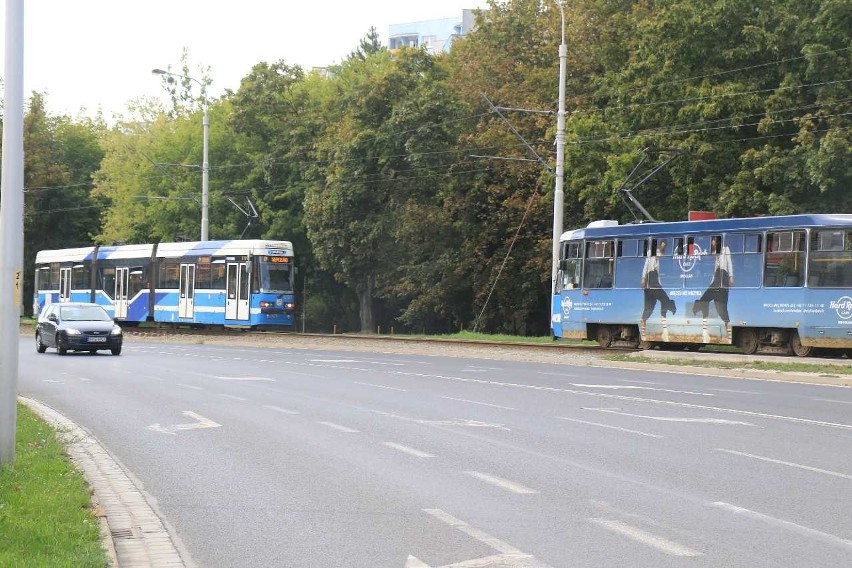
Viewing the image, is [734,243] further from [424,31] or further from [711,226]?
[424,31]

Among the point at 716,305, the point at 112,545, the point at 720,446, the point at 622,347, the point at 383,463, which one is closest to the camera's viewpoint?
the point at 112,545

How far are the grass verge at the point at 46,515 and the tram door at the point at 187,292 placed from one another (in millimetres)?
39559

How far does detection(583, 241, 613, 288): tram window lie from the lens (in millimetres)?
39219

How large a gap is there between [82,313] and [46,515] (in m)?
29.6

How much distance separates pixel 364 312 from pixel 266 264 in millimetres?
14346

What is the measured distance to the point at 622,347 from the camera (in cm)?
3984

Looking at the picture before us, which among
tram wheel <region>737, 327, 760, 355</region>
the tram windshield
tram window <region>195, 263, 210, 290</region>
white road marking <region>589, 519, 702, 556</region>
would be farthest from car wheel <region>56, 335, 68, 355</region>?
white road marking <region>589, 519, 702, 556</region>

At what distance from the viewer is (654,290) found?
123 feet

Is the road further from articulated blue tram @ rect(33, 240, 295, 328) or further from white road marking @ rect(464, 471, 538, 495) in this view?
articulated blue tram @ rect(33, 240, 295, 328)

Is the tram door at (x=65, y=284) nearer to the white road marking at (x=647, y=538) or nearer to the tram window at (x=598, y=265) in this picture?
the tram window at (x=598, y=265)

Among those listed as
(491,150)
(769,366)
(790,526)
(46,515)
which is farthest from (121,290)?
(790,526)

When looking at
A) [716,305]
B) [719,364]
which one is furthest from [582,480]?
[716,305]

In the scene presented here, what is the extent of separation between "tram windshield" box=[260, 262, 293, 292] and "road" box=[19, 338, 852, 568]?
2467 centimetres

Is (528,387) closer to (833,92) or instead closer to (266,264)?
(833,92)
